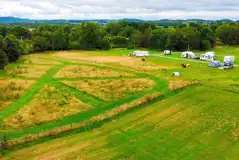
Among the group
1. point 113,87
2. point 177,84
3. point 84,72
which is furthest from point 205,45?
point 113,87

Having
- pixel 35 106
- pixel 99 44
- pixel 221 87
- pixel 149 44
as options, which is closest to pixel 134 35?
pixel 149 44

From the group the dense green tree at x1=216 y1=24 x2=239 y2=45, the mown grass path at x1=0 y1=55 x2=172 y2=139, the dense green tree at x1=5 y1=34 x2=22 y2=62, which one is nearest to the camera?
the mown grass path at x1=0 y1=55 x2=172 y2=139

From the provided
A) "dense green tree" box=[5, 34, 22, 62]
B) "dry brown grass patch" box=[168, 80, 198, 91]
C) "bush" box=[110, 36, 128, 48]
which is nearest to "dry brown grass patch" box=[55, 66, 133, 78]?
"dry brown grass patch" box=[168, 80, 198, 91]

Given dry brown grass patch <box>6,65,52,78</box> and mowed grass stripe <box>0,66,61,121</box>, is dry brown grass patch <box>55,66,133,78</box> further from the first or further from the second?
dry brown grass patch <box>6,65,52,78</box>

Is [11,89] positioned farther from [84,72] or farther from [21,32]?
[21,32]

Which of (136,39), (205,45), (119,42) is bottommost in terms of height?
(119,42)

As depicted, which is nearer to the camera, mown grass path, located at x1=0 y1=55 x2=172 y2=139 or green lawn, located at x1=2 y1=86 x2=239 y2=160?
green lawn, located at x1=2 y1=86 x2=239 y2=160

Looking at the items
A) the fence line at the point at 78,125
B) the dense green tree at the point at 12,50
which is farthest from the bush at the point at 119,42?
the fence line at the point at 78,125
